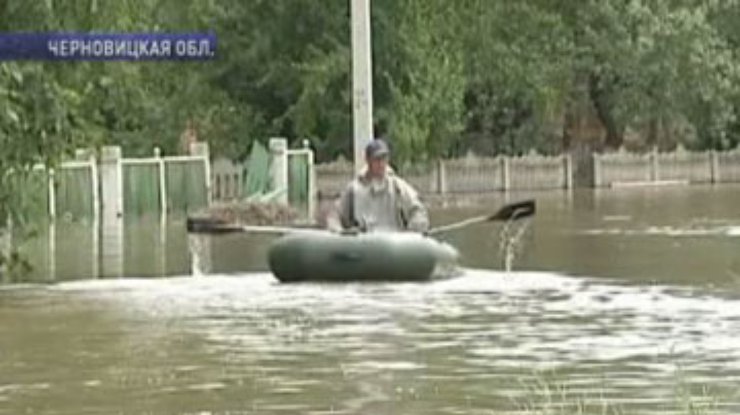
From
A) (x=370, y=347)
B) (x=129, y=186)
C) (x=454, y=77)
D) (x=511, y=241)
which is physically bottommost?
(x=370, y=347)

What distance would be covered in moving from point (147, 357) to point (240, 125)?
3459 cm

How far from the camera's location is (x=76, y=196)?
3997 centimetres

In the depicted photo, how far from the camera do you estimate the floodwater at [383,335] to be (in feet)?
45.0

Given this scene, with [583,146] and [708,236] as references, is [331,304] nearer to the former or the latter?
[708,236]

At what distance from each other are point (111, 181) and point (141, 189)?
1.60 m

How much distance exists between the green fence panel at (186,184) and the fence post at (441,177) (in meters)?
11.0

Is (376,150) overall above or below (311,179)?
above

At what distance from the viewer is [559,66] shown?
55375 mm

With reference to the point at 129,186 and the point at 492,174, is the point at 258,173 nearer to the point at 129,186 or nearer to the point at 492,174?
the point at 129,186

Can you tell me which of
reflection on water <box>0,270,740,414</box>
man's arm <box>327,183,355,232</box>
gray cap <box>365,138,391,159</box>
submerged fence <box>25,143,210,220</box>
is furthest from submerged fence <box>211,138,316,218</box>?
reflection on water <box>0,270,740,414</box>

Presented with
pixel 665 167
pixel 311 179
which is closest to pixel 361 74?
pixel 311 179

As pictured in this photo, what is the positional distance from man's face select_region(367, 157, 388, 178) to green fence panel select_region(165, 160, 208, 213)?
19.5m

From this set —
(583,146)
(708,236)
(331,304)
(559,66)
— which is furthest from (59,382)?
(583,146)

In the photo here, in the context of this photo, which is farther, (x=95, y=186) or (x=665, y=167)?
(x=665, y=167)
